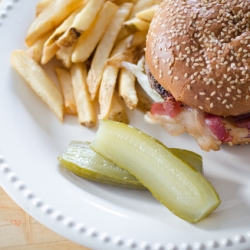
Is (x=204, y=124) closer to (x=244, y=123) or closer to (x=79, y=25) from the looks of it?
(x=244, y=123)

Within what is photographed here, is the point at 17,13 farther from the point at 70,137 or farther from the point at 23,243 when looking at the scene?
the point at 23,243

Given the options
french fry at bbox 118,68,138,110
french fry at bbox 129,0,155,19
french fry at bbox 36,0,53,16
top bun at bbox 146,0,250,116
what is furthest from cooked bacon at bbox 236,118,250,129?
french fry at bbox 36,0,53,16

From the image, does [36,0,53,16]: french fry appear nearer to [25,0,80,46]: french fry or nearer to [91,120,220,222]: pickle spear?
[25,0,80,46]: french fry

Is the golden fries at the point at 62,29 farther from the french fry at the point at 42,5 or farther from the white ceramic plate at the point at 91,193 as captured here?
the white ceramic plate at the point at 91,193

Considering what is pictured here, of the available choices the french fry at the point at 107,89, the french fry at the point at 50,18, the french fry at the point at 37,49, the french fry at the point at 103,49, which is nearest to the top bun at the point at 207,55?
the french fry at the point at 107,89

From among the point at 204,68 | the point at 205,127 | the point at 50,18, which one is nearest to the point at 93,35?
the point at 50,18
